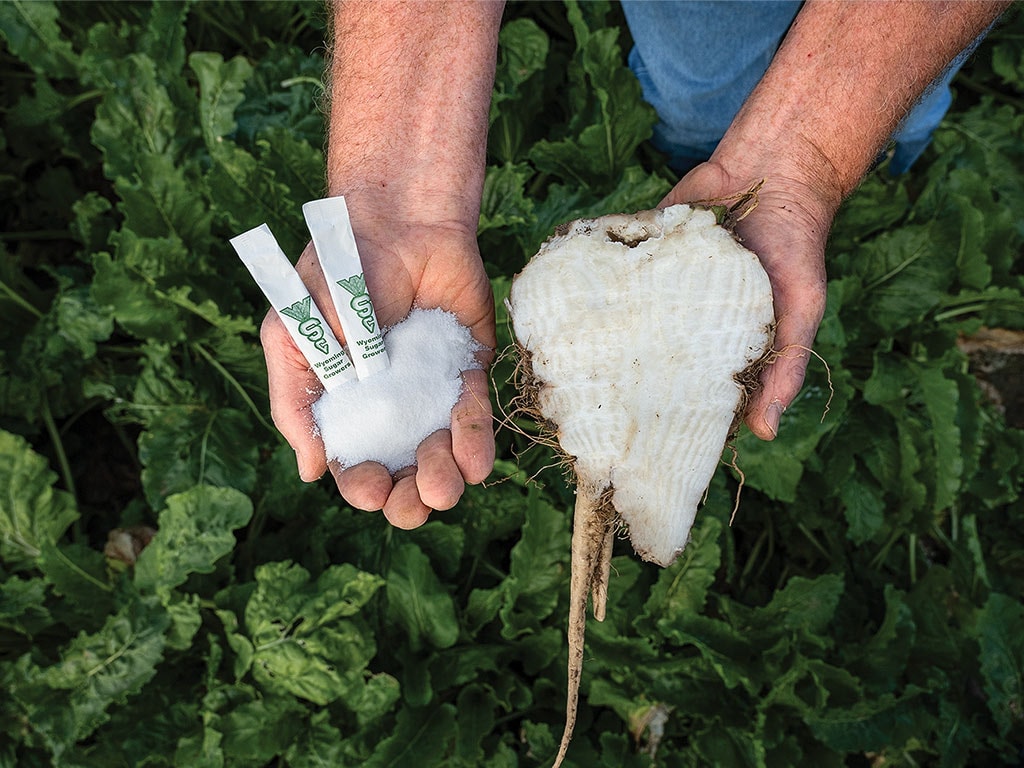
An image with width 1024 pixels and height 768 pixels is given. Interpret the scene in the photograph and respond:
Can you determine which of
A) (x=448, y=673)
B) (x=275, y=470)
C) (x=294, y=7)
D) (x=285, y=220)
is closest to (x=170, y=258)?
(x=285, y=220)

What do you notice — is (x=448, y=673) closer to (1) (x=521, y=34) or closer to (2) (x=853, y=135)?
(2) (x=853, y=135)

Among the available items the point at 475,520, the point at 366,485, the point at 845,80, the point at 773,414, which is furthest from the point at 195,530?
the point at 845,80

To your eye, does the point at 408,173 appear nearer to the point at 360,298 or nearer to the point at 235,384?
the point at 360,298

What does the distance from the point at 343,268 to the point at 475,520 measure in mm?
1304

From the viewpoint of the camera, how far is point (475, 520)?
285 cm

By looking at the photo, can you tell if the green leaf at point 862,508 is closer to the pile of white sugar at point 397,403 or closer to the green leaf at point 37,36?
the pile of white sugar at point 397,403

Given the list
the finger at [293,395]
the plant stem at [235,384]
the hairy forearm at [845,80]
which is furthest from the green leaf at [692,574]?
the plant stem at [235,384]

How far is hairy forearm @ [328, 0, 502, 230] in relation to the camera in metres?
2.04

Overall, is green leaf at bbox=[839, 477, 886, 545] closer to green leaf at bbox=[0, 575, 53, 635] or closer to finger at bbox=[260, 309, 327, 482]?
finger at bbox=[260, 309, 327, 482]

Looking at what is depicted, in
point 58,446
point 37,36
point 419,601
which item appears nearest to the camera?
point 419,601

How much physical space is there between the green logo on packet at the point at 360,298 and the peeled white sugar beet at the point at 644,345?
0.34m

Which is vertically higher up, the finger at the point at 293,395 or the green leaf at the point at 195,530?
the finger at the point at 293,395

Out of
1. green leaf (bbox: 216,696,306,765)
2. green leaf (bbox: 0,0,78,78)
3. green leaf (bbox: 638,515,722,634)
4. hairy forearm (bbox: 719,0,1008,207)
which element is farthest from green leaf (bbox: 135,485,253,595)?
green leaf (bbox: 0,0,78,78)

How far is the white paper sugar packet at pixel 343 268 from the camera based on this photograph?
70.9 inches
